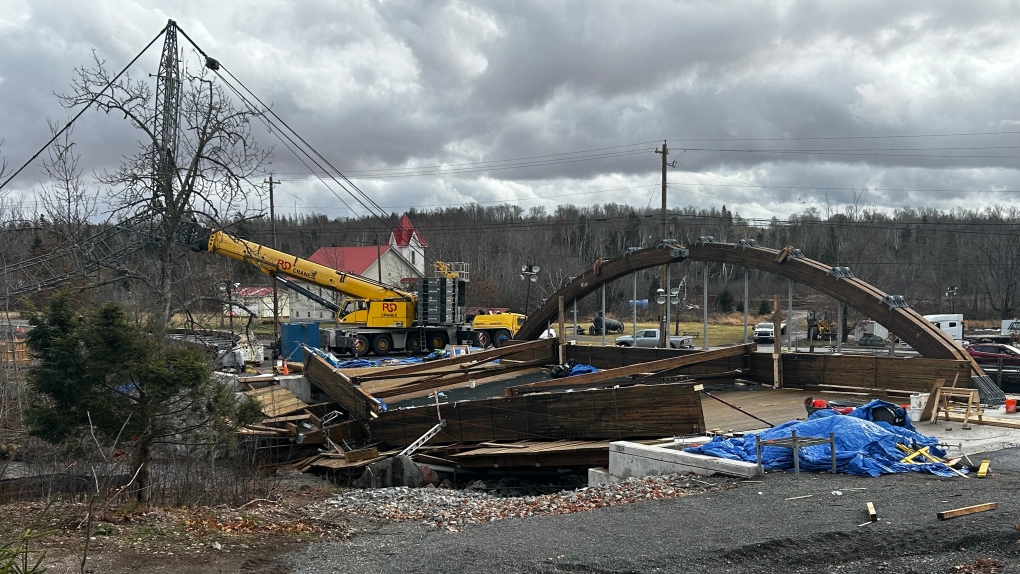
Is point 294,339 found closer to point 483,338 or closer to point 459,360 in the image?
point 483,338

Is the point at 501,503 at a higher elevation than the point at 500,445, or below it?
below

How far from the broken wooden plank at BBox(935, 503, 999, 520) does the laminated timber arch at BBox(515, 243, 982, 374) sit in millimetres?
9010

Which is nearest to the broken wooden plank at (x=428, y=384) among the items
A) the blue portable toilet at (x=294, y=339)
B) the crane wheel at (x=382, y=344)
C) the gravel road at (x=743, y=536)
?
the gravel road at (x=743, y=536)

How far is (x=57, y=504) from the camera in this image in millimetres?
9547

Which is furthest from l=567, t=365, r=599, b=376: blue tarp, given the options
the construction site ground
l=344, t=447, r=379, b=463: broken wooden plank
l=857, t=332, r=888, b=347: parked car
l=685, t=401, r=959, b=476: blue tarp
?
l=857, t=332, r=888, b=347: parked car

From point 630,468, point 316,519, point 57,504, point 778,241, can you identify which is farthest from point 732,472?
point 778,241

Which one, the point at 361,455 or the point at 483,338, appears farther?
the point at 483,338

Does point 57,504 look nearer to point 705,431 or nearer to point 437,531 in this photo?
point 437,531

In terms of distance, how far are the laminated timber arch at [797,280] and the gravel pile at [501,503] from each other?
8.82 m

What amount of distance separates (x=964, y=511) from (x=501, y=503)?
5626 millimetres

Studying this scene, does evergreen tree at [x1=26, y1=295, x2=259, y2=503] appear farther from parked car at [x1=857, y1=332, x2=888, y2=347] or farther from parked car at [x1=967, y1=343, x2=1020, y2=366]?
parked car at [x1=857, y1=332, x2=888, y2=347]

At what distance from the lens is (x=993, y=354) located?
27531 mm

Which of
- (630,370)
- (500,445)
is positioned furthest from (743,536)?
(630,370)

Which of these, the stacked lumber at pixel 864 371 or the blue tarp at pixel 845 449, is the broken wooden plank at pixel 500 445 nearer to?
the blue tarp at pixel 845 449
